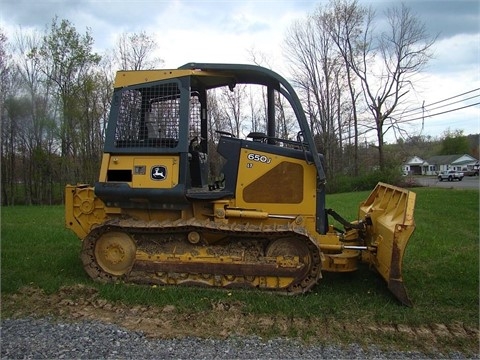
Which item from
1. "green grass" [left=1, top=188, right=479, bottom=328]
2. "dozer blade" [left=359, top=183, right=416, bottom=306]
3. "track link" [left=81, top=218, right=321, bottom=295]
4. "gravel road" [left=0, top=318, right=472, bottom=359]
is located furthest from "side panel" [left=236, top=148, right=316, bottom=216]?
"gravel road" [left=0, top=318, right=472, bottom=359]

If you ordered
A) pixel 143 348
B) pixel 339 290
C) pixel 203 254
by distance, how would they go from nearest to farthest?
1. pixel 143 348
2. pixel 203 254
3. pixel 339 290

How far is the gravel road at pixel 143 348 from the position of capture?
Answer: 348cm

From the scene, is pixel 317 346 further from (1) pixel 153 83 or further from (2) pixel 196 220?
(1) pixel 153 83

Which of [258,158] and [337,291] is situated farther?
[258,158]

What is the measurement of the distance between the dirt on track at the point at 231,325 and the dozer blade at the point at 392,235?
643mm

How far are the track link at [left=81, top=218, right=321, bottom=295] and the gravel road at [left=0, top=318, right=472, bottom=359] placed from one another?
1289 mm

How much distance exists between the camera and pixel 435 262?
22.4 feet

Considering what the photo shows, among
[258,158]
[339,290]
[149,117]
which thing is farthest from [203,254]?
[149,117]

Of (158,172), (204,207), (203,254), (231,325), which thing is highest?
(158,172)

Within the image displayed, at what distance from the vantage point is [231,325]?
418 centimetres

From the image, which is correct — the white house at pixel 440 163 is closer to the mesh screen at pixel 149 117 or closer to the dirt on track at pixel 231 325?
the mesh screen at pixel 149 117

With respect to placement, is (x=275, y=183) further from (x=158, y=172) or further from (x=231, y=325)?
(x=231, y=325)

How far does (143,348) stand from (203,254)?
1.74 metres

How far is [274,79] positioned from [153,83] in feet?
5.34
